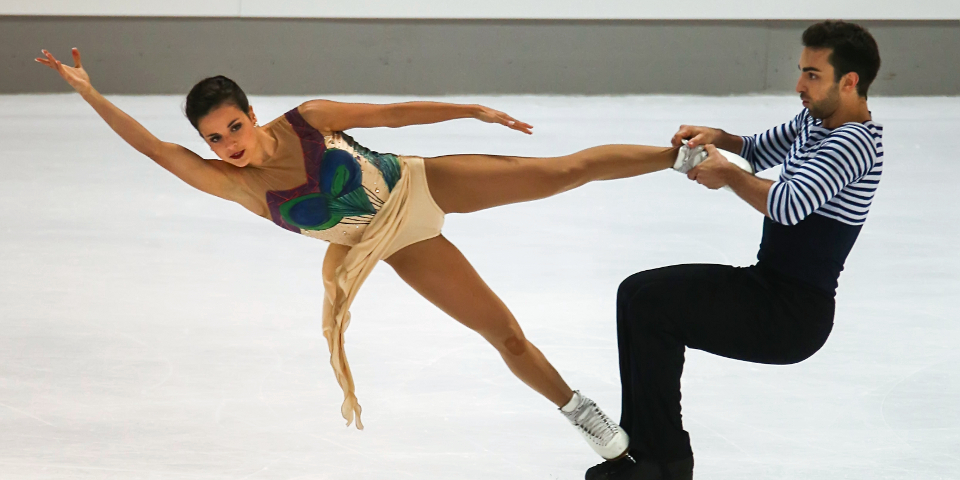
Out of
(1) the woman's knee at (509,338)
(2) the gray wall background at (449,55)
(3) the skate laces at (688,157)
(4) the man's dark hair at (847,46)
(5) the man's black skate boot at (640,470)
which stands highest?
(4) the man's dark hair at (847,46)

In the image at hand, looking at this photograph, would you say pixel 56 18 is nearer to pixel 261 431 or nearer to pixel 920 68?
pixel 261 431

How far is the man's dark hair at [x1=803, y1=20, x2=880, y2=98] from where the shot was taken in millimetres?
A: 1972

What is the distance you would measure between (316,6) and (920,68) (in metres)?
5.23

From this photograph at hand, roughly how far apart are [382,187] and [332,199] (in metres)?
0.13

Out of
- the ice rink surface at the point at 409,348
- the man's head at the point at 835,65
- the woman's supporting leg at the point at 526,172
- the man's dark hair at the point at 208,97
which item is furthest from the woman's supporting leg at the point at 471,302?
the man's head at the point at 835,65

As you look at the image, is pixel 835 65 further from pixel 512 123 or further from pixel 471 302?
pixel 471 302

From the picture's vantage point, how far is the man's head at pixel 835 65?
1977mm

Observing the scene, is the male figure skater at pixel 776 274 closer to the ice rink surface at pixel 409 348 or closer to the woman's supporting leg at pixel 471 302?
the woman's supporting leg at pixel 471 302

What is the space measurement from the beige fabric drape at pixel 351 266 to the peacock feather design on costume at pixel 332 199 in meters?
0.06

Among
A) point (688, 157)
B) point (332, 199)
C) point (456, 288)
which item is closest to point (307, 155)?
point (332, 199)

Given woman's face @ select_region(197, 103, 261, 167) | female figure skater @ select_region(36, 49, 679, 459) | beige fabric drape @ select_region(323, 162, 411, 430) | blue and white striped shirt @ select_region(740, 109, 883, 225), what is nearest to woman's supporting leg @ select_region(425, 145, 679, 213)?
female figure skater @ select_region(36, 49, 679, 459)

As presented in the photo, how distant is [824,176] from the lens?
1919mm

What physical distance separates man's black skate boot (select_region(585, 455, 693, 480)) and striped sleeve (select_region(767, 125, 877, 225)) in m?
0.63

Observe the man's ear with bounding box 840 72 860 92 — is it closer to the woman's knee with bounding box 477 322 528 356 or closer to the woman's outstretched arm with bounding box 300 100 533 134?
the woman's outstretched arm with bounding box 300 100 533 134
